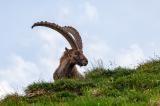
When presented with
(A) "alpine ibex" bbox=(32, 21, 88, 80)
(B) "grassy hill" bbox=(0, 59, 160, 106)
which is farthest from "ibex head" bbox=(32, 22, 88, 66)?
(B) "grassy hill" bbox=(0, 59, 160, 106)

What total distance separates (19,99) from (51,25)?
5.66m

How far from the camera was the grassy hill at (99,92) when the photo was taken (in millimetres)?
10555

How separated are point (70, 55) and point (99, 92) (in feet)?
18.9

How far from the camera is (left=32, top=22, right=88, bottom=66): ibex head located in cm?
1745

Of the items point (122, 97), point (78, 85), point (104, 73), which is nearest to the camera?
point (122, 97)

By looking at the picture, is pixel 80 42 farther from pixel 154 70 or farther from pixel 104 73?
pixel 154 70

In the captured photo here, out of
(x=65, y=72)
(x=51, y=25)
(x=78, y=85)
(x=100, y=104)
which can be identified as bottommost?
(x=100, y=104)

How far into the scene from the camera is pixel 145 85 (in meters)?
12.5

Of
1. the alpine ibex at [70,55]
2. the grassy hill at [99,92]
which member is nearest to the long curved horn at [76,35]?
the alpine ibex at [70,55]

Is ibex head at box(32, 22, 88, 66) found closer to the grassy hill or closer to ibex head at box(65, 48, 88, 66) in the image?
ibex head at box(65, 48, 88, 66)

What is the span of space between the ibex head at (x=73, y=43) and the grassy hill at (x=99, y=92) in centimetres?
239

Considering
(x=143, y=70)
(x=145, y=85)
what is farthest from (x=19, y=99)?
(x=143, y=70)

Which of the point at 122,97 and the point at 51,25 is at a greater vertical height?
the point at 51,25

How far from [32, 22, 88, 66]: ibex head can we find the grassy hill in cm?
239
